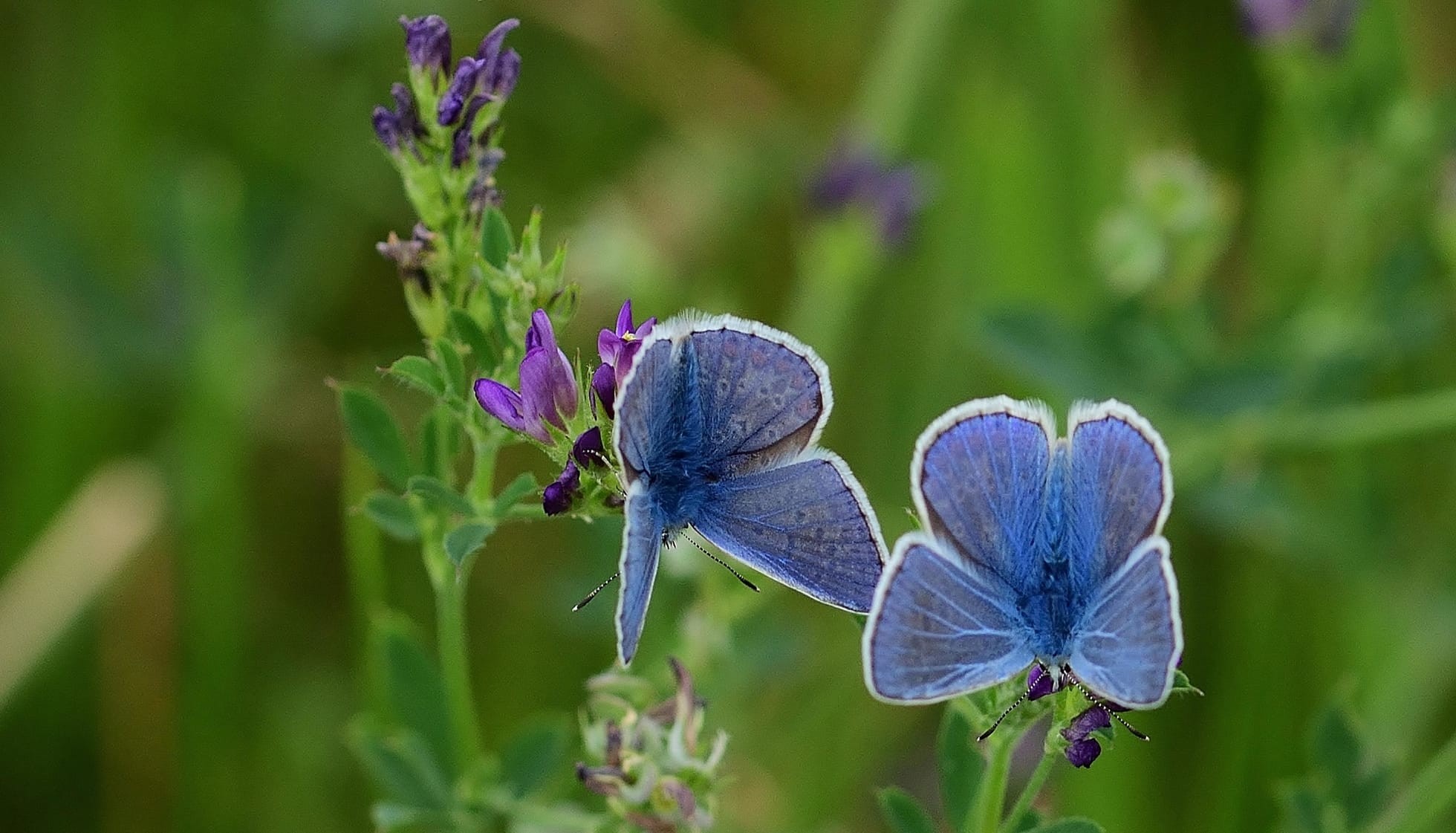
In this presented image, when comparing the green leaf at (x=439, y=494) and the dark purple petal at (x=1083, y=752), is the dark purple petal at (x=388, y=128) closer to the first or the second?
the green leaf at (x=439, y=494)

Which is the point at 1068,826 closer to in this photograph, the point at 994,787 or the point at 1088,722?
the point at 994,787

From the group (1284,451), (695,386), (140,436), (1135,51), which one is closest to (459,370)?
(695,386)

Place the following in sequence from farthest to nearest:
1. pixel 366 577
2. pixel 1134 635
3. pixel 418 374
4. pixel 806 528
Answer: pixel 366 577 → pixel 418 374 → pixel 806 528 → pixel 1134 635

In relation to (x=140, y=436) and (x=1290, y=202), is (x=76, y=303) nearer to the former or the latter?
(x=140, y=436)

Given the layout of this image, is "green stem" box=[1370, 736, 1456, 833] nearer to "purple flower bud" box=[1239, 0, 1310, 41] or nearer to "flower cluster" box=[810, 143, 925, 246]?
"purple flower bud" box=[1239, 0, 1310, 41]

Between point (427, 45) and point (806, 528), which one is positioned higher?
point (427, 45)

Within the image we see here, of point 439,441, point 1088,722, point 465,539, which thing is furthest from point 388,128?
point 1088,722

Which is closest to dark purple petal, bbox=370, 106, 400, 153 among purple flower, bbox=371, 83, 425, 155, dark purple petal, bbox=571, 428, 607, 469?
purple flower, bbox=371, 83, 425, 155
